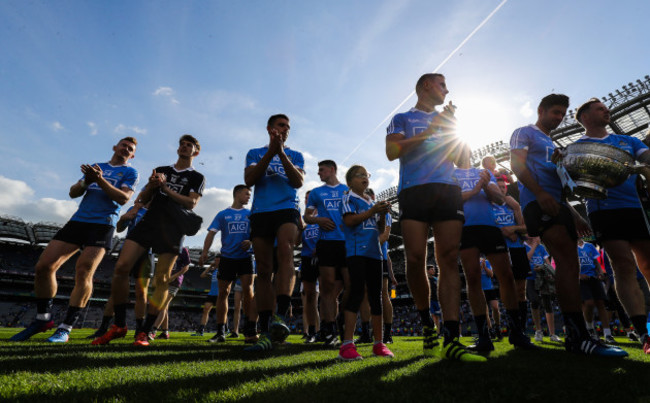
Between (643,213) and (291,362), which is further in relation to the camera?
(643,213)

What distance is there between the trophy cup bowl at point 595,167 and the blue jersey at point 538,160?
0.32 metres

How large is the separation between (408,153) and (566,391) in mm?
2212

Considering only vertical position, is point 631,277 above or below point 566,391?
above

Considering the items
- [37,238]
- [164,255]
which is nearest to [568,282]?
[164,255]

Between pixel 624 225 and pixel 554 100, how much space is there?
4.70 ft

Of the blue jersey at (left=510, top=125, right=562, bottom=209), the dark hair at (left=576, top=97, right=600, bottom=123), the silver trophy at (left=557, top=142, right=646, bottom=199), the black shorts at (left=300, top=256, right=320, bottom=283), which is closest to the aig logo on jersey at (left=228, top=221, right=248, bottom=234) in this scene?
the black shorts at (left=300, top=256, right=320, bottom=283)

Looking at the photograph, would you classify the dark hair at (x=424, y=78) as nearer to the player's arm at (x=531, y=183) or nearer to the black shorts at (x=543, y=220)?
the player's arm at (x=531, y=183)

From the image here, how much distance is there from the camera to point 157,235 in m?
4.38

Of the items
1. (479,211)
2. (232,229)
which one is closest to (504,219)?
(479,211)

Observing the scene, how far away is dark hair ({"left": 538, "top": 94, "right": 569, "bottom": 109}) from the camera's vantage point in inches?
141

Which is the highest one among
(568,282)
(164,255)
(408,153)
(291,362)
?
(408,153)

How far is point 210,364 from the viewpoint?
2.52m

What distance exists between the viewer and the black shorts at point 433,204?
302cm

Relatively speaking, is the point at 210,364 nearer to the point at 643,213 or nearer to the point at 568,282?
the point at 568,282
